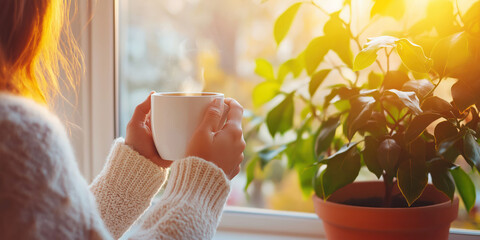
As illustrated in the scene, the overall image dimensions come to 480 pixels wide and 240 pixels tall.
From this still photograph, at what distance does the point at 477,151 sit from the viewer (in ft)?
2.25

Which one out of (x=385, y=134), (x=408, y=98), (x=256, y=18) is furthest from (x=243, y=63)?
(x=408, y=98)

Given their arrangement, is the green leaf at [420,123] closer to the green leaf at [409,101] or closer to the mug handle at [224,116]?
the green leaf at [409,101]

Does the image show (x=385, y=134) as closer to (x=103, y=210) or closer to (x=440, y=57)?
(x=440, y=57)

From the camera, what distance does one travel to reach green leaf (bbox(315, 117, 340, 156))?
0.86 meters

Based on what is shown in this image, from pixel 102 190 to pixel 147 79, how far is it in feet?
1.89

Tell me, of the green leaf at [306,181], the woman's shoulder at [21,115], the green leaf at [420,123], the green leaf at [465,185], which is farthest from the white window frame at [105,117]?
the woman's shoulder at [21,115]

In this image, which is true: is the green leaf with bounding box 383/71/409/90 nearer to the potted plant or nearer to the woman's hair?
the potted plant

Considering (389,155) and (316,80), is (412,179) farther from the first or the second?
(316,80)

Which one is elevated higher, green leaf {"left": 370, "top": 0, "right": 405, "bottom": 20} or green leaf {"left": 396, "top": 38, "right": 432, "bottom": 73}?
green leaf {"left": 370, "top": 0, "right": 405, "bottom": 20}

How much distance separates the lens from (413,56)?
68cm

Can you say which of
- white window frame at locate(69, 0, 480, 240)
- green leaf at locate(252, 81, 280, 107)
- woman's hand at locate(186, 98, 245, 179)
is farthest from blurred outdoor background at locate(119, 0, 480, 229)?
woman's hand at locate(186, 98, 245, 179)

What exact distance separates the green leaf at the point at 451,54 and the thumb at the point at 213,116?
345 millimetres

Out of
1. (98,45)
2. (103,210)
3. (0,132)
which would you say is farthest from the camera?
(98,45)

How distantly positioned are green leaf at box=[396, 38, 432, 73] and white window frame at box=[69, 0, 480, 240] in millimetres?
567
